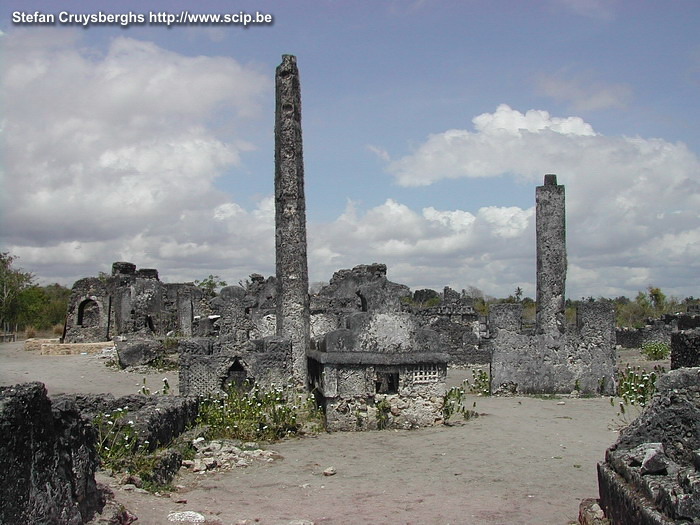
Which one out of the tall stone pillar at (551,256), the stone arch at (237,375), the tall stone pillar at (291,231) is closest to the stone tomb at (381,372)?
the stone arch at (237,375)

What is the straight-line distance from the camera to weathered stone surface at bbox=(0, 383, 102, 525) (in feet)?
13.8

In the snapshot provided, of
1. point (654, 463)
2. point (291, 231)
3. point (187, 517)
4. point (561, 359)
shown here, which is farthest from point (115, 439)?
point (561, 359)

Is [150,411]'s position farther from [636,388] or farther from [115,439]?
[636,388]

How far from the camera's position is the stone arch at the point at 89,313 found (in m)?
29.2

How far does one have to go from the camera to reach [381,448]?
30.8ft

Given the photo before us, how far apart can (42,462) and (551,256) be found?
13971 millimetres

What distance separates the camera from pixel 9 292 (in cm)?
3650

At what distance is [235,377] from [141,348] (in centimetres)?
892

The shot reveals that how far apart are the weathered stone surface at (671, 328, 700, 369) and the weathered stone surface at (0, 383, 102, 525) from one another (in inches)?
248

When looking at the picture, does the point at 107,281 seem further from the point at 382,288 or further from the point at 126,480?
the point at 126,480

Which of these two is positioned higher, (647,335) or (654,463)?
(647,335)

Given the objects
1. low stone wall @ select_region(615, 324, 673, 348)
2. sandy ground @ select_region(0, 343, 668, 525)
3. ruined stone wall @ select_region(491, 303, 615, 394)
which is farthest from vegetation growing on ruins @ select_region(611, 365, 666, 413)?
low stone wall @ select_region(615, 324, 673, 348)

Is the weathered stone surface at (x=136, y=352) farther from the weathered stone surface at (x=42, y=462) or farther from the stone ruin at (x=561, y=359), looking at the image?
the weathered stone surface at (x=42, y=462)

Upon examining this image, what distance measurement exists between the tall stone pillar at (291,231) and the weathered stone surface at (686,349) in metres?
6.94
